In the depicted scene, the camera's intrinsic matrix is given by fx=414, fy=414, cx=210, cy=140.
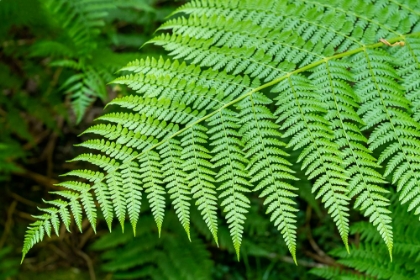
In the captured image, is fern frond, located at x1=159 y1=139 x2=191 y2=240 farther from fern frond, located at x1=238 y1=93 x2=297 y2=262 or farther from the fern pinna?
fern frond, located at x1=238 y1=93 x2=297 y2=262

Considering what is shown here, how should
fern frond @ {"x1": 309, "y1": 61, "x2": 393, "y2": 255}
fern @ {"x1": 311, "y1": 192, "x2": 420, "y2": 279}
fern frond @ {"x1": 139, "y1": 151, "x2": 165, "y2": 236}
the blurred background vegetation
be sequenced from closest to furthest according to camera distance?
fern frond @ {"x1": 309, "y1": 61, "x2": 393, "y2": 255} < fern frond @ {"x1": 139, "y1": 151, "x2": 165, "y2": 236} < fern @ {"x1": 311, "y1": 192, "x2": 420, "y2": 279} < the blurred background vegetation

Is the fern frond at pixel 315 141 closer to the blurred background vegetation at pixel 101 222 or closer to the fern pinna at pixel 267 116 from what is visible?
the fern pinna at pixel 267 116

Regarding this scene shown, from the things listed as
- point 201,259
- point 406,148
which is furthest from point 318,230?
point 406,148

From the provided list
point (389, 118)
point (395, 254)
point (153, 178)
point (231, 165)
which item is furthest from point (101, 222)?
point (389, 118)

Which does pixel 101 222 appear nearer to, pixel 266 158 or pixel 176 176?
pixel 176 176

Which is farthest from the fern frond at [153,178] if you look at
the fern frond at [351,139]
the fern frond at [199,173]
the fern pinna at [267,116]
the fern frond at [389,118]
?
the fern frond at [389,118]

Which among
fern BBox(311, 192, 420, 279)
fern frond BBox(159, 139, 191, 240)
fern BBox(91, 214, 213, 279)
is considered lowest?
fern BBox(311, 192, 420, 279)

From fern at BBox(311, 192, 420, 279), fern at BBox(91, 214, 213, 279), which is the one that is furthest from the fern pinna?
fern at BBox(91, 214, 213, 279)

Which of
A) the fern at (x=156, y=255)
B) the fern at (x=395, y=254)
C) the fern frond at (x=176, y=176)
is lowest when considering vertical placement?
the fern at (x=395, y=254)
